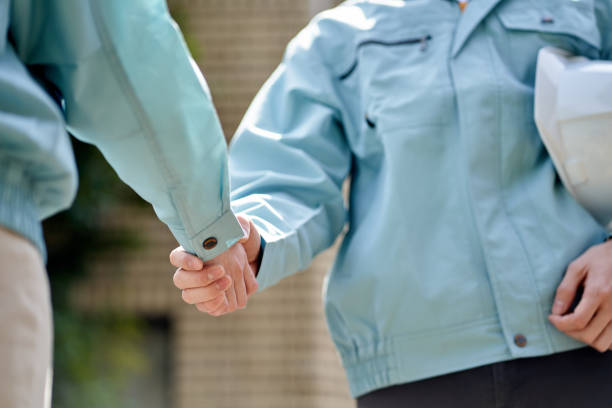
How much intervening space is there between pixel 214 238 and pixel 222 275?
11cm

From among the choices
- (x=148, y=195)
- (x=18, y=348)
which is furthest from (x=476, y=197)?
(x=18, y=348)

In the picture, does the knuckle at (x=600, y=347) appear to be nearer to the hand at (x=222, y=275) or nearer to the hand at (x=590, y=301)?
the hand at (x=590, y=301)

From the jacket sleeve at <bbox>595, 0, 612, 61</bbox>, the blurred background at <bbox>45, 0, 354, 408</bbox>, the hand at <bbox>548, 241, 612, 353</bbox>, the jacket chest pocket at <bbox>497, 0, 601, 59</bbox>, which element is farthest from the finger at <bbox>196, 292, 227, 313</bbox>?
the blurred background at <bbox>45, 0, 354, 408</bbox>

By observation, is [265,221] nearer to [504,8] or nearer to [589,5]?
[504,8]

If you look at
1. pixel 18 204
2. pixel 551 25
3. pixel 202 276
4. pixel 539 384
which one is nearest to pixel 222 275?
pixel 202 276

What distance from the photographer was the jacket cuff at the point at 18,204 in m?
1.08

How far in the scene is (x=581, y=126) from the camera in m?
1.69

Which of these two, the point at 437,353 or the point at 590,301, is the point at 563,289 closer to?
the point at 590,301

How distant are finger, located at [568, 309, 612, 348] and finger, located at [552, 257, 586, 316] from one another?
5 cm

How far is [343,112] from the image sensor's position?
1.93 meters

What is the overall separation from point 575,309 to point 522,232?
189mm

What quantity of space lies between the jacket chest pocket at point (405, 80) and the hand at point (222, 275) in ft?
1.29

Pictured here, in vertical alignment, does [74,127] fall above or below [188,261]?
above

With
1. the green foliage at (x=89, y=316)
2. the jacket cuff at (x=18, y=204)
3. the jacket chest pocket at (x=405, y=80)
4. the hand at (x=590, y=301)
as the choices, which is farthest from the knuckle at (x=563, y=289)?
the green foliage at (x=89, y=316)
